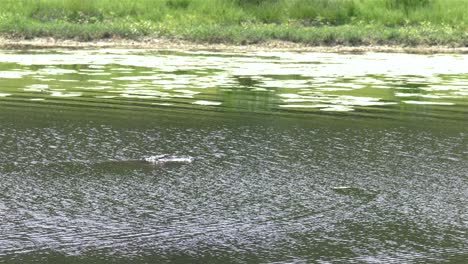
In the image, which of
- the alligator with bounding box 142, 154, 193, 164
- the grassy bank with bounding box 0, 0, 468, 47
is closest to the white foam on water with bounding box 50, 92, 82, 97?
the alligator with bounding box 142, 154, 193, 164

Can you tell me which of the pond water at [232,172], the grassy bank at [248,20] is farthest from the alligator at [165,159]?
the grassy bank at [248,20]

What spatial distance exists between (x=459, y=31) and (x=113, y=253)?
27885 mm

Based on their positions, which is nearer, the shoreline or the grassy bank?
the shoreline

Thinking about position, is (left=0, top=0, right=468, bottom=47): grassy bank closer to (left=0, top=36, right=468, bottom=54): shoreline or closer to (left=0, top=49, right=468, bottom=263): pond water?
(left=0, top=36, right=468, bottom=54): shoreline

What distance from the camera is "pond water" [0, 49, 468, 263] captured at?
307 inches

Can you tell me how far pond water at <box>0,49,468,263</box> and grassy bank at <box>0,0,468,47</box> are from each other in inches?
467

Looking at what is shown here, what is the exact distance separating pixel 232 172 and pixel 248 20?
25.1m

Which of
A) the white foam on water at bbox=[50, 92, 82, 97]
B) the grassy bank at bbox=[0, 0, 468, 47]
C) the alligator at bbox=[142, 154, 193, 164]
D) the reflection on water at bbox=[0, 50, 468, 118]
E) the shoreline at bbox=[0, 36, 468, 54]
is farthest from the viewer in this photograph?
the grassy bank at bbox=[0, 0, 468, 47]

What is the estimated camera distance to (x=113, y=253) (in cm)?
748

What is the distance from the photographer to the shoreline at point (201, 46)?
30.8 meters

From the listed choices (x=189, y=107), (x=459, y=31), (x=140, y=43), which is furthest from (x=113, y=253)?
(x=459, y=31)

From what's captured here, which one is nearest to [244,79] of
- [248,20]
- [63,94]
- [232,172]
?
[63,94]

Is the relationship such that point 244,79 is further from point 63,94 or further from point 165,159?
point 165,159

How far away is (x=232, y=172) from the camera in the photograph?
1061 centimetres
